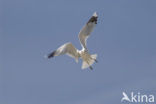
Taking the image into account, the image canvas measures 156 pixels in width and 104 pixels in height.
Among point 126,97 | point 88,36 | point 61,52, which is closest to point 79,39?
point 88,36

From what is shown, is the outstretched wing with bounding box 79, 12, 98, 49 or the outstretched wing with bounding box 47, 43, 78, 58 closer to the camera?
the outstretched wing with bounding box 47, 43, 78, 58

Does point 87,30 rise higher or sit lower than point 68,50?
higher

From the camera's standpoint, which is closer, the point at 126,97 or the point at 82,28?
the point at 126,97

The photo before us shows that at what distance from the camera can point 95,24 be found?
1215cm

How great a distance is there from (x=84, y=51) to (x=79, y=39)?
0.64 meters

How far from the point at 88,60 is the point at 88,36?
86 cm

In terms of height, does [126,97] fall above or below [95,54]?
below

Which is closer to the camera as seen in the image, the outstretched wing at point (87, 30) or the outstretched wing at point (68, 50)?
the outstretched wing at point (68, 50)

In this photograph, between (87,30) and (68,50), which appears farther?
(87,30)

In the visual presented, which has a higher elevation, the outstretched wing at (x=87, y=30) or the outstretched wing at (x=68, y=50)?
the outstretched wing at (x=87, y=30)

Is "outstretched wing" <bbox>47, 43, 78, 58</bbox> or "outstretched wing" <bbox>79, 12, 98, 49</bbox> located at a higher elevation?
"outstretched wing" <bbox>79, 12, 98, 49</bbox>

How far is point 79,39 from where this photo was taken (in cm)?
1201

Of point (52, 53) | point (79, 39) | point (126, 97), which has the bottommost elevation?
point (126, 97)

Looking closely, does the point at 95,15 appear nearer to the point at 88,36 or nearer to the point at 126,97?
the point at 88,36
